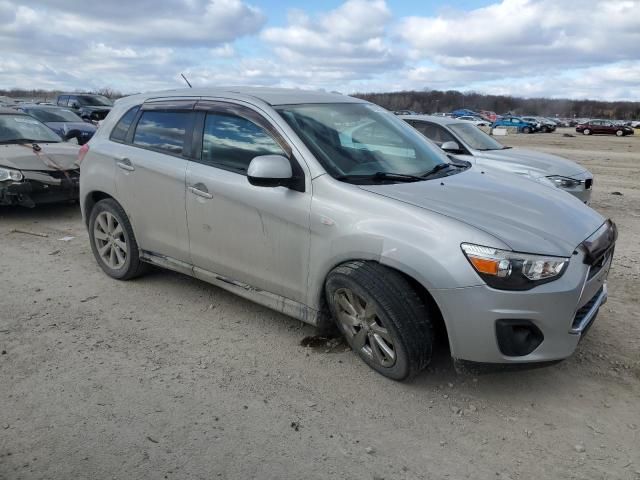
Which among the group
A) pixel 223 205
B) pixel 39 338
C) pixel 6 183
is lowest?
pixel 39 338

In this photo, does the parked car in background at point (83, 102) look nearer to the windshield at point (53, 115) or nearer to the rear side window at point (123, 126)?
the windshield at point (53, 115)

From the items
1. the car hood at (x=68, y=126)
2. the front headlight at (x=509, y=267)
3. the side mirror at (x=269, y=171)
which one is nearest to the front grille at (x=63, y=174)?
the side mirror at (x=269, y=171)

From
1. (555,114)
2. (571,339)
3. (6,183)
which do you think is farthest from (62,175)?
(555,114)

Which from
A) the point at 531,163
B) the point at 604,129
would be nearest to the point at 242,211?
the point at 531,163

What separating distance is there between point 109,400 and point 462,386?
2153 mm

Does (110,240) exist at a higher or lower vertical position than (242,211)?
lower

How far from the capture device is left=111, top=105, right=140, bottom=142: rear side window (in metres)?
4.91

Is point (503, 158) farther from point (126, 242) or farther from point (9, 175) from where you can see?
point (9, 175)

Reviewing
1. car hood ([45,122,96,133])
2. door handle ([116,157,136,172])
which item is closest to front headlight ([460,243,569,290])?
door handle ([116,157,136,172])

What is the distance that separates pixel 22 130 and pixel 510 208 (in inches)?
323

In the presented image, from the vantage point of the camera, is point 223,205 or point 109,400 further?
point 223,205

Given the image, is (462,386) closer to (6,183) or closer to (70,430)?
(70,430)

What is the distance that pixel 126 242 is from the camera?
4.91m

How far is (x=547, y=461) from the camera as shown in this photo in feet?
8.89
